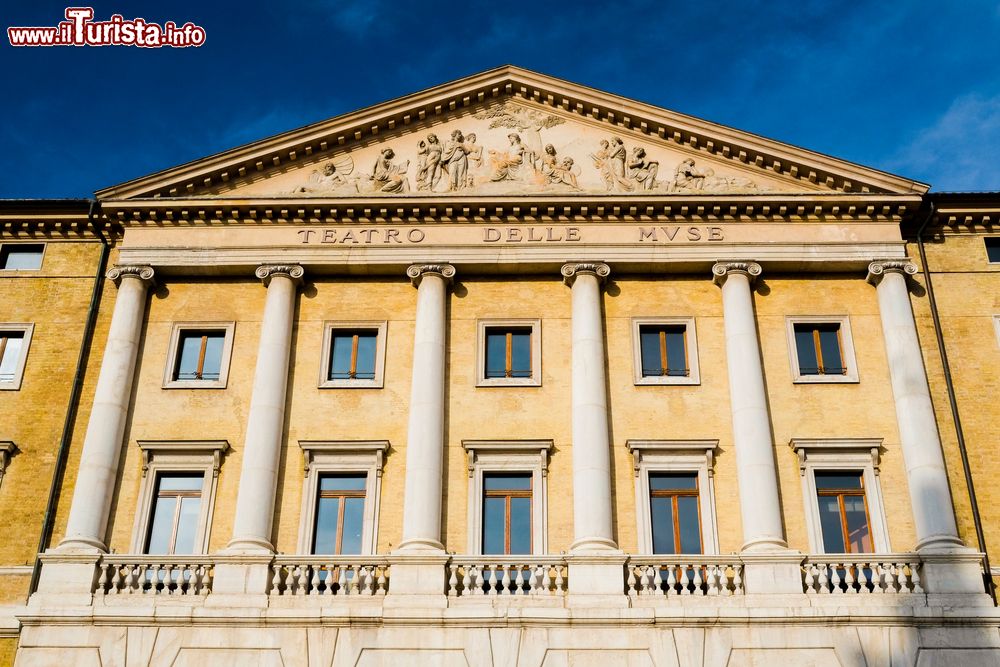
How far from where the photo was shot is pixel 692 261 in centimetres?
3044

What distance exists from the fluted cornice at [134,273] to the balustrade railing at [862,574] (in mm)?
18471

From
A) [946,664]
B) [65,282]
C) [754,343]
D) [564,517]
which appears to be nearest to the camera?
[946,664]

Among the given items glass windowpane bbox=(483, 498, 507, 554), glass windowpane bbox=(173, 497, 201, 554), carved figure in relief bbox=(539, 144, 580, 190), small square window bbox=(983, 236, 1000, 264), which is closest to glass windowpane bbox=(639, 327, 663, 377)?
carved figure in relief bbox=(539, 144, 580, 190)

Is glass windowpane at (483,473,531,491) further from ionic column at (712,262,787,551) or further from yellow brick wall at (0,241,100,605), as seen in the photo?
yellow brick wall at (0,241,100,605)

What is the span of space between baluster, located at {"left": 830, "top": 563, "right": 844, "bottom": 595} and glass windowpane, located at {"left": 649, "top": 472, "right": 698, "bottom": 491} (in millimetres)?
3747

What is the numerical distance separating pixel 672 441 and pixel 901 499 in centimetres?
565

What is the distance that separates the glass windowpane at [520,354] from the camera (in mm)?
29625

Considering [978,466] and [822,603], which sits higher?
[978,466]

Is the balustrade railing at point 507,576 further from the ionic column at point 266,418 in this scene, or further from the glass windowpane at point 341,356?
the glass windowpane at point 341,356

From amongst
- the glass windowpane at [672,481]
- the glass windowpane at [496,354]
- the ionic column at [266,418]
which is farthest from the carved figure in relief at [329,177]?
the glass windowpane at [672,481]

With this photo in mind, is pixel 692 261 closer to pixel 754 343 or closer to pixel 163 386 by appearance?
pixel 754 343

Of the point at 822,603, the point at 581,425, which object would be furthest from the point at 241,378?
the point at 822,603

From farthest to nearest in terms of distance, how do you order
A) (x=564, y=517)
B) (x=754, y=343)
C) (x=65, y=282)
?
1. (x=65, y=282)
2. (x=754, y=343)
3. (x=564, y=517)

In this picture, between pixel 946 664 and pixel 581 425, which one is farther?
pixel 581 425
